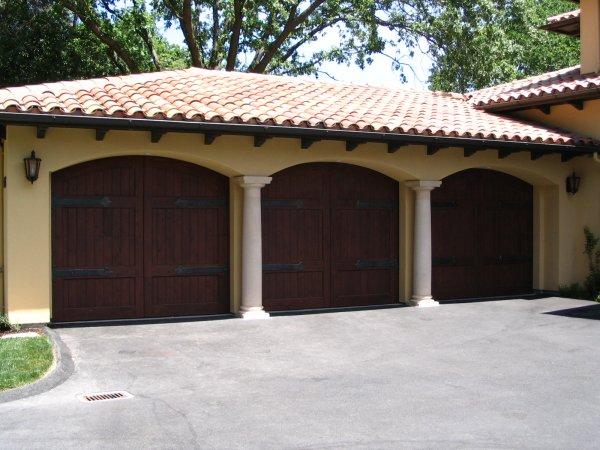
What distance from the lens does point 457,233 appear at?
45.4 ft

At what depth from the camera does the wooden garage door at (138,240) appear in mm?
10742

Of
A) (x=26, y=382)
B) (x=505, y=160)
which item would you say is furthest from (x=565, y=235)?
(x=26, y=382)

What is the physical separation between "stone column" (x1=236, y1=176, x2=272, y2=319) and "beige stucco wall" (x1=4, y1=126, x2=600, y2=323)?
224 millimetres

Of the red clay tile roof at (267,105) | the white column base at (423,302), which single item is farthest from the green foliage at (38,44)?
the white column base at (423,302)

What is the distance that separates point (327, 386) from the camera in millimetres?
7301

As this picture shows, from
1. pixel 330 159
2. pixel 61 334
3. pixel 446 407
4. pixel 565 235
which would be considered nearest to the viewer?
pixel 446 407

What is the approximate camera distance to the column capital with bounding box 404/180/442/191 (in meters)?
12.8

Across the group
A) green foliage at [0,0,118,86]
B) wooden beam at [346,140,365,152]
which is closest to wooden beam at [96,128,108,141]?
wooden beam at [346,140,365,152]

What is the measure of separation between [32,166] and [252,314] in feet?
12.7

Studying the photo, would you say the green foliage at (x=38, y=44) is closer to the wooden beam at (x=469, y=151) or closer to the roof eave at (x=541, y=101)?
the roof eave at (x=541, y=101)

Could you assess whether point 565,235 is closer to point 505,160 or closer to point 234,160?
point 505,160

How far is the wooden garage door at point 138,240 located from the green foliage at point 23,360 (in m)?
1.70

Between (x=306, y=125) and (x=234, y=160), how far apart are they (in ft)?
4.03

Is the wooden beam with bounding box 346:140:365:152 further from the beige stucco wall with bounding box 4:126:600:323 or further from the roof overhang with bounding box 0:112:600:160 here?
the beige stucco wall with bounding box 4:126:600:323
